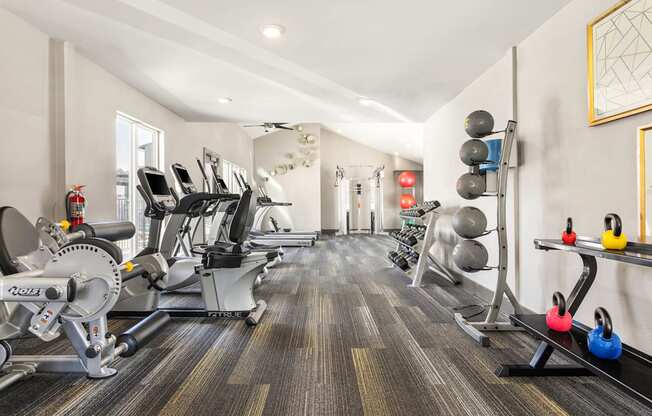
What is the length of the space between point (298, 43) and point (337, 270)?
3.12 metres

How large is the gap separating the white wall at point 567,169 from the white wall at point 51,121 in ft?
12.7

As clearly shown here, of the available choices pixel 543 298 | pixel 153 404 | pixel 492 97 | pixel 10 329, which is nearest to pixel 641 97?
pixel 543 298

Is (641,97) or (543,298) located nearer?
(641,97)

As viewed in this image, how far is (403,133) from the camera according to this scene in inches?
343

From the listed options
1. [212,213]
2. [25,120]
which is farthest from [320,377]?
[25,120]

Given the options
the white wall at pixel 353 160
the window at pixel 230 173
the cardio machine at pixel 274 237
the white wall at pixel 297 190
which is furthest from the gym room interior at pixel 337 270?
the white wall at pixel 353 160

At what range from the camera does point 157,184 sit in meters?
3.37

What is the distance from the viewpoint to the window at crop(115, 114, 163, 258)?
447cm

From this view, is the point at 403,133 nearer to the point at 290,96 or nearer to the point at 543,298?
the point at 290,96

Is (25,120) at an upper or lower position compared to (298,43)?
lower

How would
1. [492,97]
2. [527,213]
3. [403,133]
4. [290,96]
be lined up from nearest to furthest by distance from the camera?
[527,213] → [492,97] → [290,96] → [403,133]

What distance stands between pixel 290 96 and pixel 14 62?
8.92 feet

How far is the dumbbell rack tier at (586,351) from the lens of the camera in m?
1.34

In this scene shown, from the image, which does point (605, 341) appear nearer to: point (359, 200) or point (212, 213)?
point (212, 213)
